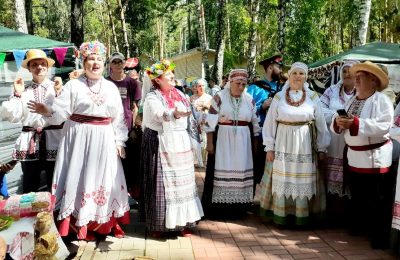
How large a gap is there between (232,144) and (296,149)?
2.73 ft

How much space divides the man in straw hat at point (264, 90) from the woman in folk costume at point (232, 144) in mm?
453

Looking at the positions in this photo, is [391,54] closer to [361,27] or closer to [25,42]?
[361,27]

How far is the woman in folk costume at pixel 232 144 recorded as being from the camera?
4891 mm

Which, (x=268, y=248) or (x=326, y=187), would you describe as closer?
(x=268, y=248)

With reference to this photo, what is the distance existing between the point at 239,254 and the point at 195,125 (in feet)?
5.03

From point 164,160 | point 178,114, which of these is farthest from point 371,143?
point 164,160

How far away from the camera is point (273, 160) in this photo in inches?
184

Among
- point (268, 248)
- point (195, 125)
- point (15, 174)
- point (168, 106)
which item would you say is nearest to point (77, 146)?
point (168, 106)

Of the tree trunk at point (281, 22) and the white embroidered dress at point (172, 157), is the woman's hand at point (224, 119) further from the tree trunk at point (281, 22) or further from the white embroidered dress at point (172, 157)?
the tree trunk at point (281, 22)

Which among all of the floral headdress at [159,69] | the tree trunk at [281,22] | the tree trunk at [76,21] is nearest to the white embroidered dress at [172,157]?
the floral headdress at [159,69]

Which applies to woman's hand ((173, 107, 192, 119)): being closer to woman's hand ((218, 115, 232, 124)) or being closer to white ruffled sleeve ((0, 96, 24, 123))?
woman's hand ((218, 115, 232, 124))

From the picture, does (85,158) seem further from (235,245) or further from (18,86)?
(235,245)

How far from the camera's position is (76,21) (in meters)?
8.54

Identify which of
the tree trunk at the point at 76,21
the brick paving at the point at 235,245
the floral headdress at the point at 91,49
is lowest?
the brick paving at the point at 235,245
